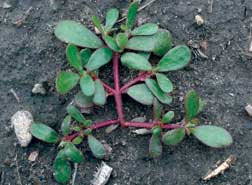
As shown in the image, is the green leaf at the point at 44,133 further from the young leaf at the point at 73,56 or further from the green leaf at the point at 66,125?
the young leaf at the point at 73,56

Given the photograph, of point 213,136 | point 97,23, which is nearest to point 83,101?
point 97,23

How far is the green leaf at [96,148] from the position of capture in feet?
5.94

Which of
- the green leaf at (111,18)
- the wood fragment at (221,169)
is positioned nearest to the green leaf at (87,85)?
the green leaf at (111,18)

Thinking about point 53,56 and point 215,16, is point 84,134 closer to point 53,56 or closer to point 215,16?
point 53,56

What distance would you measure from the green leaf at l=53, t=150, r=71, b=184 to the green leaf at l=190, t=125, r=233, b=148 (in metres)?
0.44

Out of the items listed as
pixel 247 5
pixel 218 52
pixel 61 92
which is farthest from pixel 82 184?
pixel 247 5

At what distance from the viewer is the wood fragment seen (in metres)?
1.80

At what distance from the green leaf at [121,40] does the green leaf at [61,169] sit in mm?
413

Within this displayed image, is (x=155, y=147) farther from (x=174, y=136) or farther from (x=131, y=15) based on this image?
(x=131, y=15)

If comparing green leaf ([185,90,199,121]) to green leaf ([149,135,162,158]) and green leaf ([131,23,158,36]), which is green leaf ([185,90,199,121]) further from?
green leaf ([131,23,158,36])

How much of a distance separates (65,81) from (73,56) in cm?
9

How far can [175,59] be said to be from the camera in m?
1.88

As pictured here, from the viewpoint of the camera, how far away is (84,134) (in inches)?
72.9

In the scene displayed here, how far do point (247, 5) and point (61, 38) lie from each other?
0.71m
